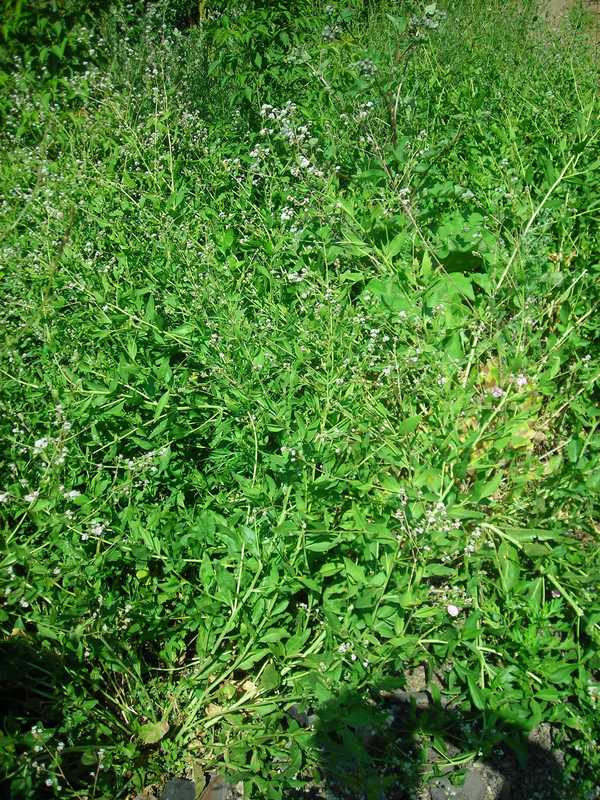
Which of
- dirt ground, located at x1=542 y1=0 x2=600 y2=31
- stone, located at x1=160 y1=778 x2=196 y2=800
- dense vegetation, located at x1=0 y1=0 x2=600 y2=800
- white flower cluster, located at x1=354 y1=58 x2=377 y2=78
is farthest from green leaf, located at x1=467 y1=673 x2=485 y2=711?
dirt ground, located at x1=542 y1=0 x2=600 y2=31

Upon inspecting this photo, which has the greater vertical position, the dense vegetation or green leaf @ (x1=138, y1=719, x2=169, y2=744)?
the dense vegetation

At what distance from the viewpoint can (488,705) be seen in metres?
1.93

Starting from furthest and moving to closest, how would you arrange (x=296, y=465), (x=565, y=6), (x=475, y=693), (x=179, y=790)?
(x=565, y=6) < (x=296, y=465) < (x=179, y=790) < (x=475, y=693)

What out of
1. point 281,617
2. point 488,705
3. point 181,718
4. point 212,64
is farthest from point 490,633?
point 212,64

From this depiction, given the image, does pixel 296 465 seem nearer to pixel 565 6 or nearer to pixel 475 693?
pixel 475 693

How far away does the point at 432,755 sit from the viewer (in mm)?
2004

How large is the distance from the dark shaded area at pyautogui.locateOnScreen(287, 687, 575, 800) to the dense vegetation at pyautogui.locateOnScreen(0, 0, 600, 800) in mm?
34

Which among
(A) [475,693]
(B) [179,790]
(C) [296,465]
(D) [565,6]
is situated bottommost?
(B) [179,790]

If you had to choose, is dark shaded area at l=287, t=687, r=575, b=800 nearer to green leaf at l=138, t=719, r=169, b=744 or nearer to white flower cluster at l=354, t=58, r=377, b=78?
green leaf at l=138, t=719, r=169, b=744

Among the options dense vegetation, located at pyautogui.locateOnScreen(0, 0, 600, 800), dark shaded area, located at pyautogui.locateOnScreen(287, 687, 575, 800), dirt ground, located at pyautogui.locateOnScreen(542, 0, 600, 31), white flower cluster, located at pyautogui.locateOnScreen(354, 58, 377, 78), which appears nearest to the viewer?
dark shaded area, located at pyautogui.locateOnScreen(287, 687, 575, 800)

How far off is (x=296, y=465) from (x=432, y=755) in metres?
0.94

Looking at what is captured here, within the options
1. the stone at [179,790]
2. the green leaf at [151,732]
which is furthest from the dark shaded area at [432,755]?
the green leaf at [151,732]

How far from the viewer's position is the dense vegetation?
196 cm

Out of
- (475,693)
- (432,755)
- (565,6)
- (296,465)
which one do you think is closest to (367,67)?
(296,465)
